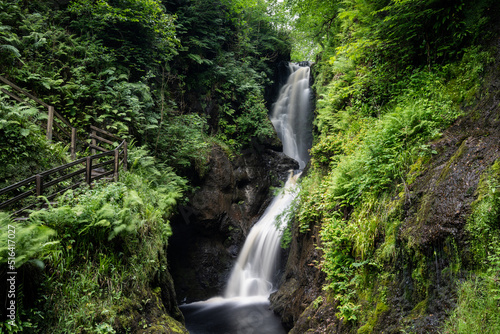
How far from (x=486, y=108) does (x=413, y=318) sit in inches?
128

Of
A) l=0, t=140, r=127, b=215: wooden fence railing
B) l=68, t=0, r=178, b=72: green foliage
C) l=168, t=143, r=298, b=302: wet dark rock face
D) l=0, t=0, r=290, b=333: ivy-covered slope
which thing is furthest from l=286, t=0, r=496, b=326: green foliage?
l=68, t=0, r=178, b=72: green foliage

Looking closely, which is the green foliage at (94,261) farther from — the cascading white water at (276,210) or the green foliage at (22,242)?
the cascading white water at (276,210)

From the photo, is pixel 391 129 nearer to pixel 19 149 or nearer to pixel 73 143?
pixel 19 149

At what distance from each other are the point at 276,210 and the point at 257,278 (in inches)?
145

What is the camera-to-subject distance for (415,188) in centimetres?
441

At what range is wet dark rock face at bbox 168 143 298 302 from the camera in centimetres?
1323

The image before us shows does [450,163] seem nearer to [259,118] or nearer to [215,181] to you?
[215,181]

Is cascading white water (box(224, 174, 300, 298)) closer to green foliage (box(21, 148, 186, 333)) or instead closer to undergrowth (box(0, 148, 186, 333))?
green foliage (box(21, 148, 186, 333))

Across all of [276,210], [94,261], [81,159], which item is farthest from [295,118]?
[94,261]

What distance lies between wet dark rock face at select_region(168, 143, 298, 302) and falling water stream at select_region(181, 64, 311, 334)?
1.76ft

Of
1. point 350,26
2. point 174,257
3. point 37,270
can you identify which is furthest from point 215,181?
point 37,270

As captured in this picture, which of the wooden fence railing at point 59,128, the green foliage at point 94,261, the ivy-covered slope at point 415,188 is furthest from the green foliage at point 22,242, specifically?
the ivy-covered slope at point 415,188

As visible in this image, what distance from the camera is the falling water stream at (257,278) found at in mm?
9938

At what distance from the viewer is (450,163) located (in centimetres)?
401
